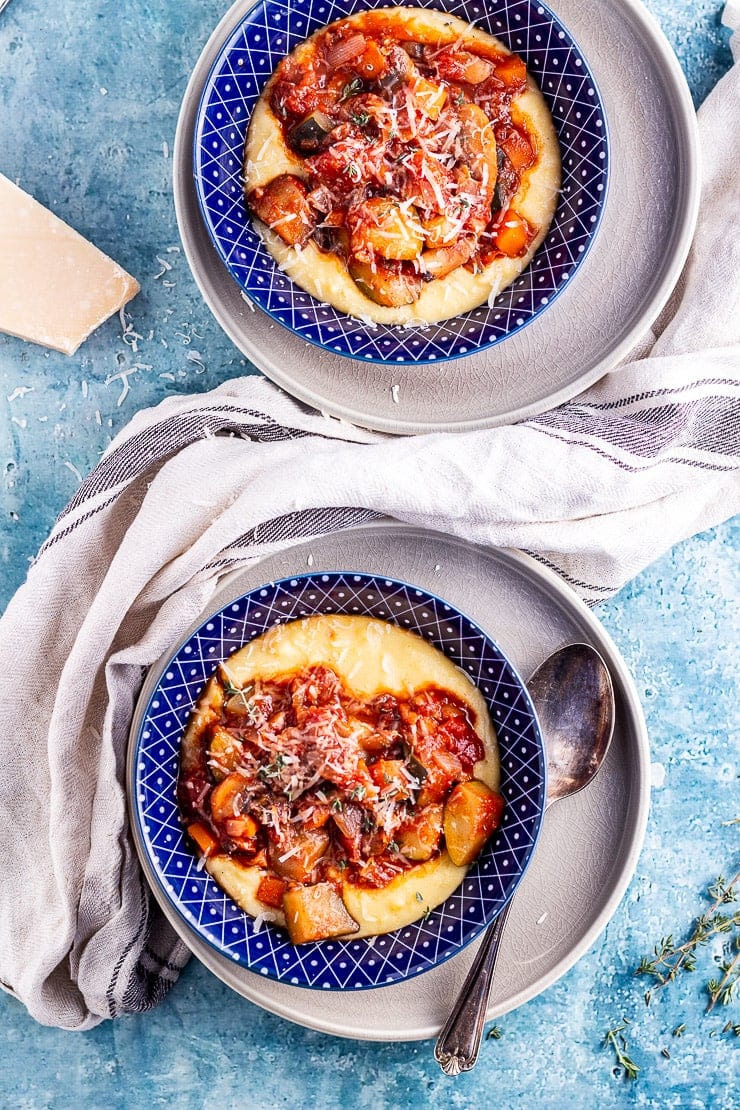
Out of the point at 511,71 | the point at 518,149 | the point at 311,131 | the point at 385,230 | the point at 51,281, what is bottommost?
the point at 51,281

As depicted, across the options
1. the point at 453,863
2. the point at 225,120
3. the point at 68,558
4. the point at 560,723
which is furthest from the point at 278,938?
the point at 225,120

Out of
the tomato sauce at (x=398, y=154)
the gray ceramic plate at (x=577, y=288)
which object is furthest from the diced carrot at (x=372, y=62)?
the gray ceramic plate at (x=577, y=288)

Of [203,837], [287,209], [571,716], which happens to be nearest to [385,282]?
[287,209]

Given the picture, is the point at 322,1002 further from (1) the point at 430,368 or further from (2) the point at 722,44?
(2) the point at 722,44

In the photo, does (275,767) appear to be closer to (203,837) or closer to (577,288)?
(203,837)

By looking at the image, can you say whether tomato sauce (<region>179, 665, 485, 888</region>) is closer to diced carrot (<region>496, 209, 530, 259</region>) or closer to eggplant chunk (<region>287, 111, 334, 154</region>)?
diced carrot (<region>496, 209, 530, 259</region>)

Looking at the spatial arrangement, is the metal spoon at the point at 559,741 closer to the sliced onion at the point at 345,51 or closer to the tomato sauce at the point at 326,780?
the tomato sauce at the point at 326,780

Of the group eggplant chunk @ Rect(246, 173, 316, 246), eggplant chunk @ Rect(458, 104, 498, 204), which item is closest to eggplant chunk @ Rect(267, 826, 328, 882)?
eggplant chunk @ Rect(246, 173, 316, 246)
